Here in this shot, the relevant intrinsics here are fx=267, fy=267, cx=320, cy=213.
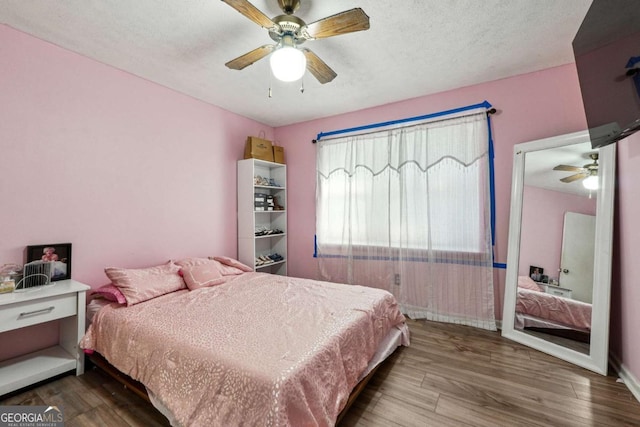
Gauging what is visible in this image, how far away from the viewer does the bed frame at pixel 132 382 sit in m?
1.64

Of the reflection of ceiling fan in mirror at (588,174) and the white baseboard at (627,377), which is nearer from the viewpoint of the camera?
the white baseboard at (627,377)

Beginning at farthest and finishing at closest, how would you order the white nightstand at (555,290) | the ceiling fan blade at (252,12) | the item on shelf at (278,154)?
1. the item on shelf at (278,154)
2. the white nightstand at (555,290)
3. the ceiling fan blade at (252,12)

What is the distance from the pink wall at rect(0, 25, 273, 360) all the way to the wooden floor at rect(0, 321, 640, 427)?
82cm

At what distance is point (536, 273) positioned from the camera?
2482 millimetres

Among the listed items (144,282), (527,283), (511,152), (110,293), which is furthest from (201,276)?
(511,152)

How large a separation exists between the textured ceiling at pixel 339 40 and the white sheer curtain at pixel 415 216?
0.65m

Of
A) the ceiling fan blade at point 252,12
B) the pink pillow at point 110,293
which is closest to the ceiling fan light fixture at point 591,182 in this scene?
the ceiling fan blade at point 252,12

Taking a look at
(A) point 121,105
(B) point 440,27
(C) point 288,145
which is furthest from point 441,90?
(A) point 121,105

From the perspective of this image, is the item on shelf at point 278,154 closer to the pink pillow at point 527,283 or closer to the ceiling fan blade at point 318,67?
the ceiling fan blade at point 318,67

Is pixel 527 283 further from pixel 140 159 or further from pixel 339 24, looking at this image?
pixel 140 159

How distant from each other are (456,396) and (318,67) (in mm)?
2485

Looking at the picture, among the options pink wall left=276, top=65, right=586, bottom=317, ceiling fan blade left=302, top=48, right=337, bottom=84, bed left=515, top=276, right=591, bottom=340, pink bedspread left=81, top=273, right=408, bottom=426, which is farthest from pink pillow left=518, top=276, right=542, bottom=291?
ceiling fan blade left=302, top=48, right=337, bottom=84

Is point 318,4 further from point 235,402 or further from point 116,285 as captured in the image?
point 116,285

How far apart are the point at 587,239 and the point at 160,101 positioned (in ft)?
13.6
